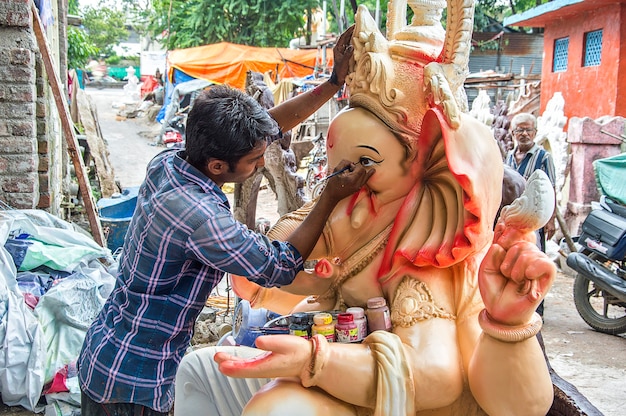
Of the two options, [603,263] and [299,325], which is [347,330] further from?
[603,263]

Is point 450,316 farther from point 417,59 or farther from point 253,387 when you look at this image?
point 417,59

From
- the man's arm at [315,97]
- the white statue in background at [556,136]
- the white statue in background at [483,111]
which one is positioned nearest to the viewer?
the man's arm at [315,97]

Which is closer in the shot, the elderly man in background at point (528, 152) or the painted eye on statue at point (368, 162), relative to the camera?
the painted eye on statue at point (368, 162)

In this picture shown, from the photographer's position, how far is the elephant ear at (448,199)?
1887 millimetres

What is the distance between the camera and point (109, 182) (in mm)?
10008

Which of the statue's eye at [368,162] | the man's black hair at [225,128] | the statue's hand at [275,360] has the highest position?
the man's black hair at [225,128]

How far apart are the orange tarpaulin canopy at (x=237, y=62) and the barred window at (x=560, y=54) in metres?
8.29

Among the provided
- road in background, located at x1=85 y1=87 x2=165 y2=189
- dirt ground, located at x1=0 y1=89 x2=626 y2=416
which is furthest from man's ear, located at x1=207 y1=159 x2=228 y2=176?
road in background, located at x1=85 y1=87 x2=165 y2=189

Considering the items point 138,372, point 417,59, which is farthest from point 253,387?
point 417,59

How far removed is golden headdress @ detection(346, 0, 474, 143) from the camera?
6.36 ft

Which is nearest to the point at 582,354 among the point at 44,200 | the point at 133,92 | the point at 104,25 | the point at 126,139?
the point at 44,200

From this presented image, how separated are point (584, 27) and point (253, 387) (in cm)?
952

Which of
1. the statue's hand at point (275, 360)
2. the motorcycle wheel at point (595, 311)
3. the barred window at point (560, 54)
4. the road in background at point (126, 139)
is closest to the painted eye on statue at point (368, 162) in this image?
the statue's hand at point (275, 360)

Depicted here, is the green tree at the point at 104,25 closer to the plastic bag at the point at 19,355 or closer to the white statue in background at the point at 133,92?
the white statue in background at the point at 133,92
